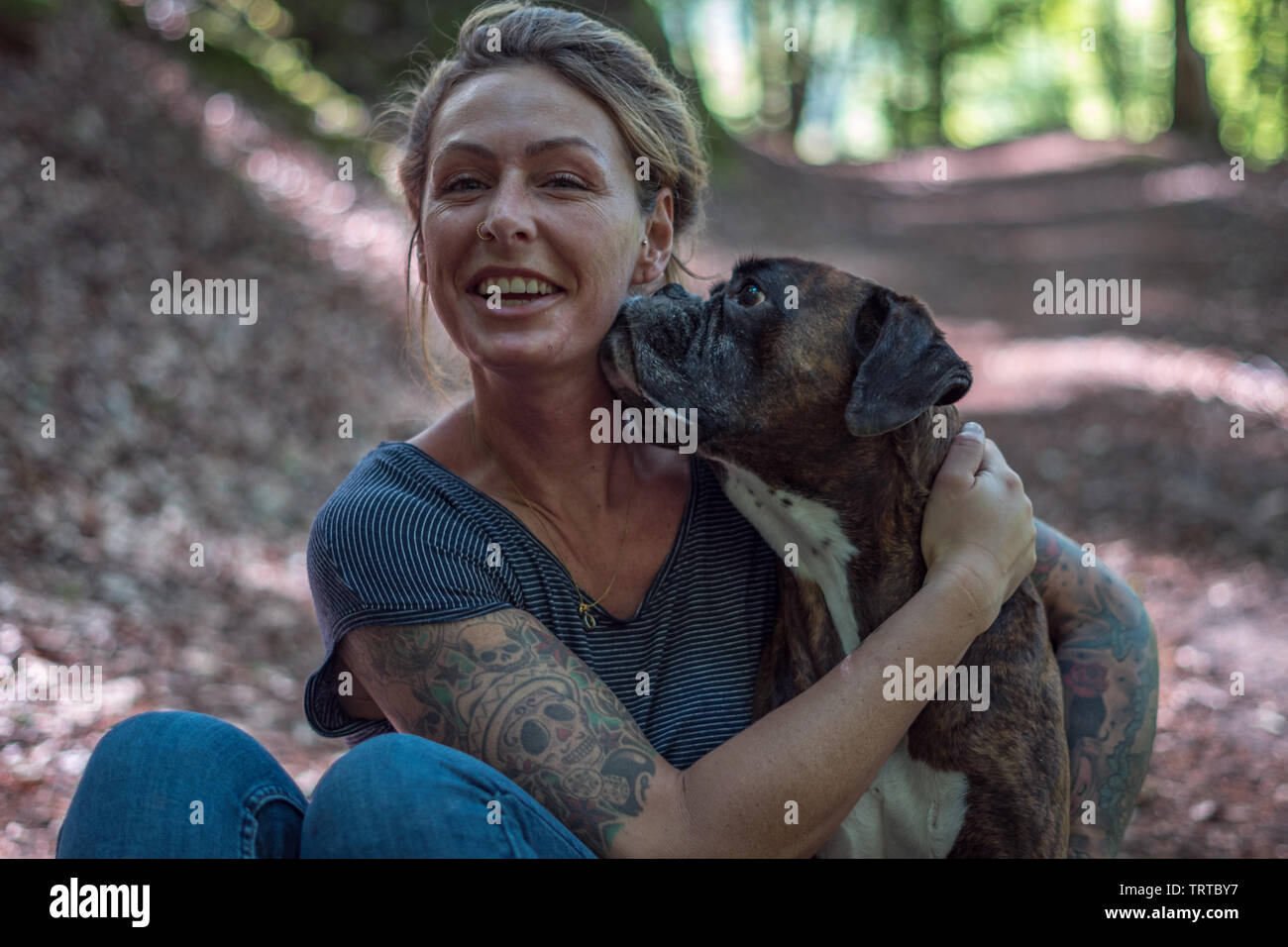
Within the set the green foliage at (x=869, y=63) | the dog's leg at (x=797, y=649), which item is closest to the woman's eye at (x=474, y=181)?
the dog's leg at (x=797, y=649)

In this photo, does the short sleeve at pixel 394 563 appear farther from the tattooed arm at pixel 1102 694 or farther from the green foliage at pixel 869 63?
the green foliage at pixel 869 63

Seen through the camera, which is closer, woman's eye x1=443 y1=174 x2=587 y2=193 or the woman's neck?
woman's eye x1=443 y1=174 x2=587 y2=193

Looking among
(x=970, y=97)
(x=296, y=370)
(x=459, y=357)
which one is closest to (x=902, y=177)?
(x=970, y=97)

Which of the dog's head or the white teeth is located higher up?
the white teeth

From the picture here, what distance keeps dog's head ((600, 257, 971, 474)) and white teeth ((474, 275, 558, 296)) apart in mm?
235

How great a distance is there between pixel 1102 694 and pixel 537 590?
1.46 m

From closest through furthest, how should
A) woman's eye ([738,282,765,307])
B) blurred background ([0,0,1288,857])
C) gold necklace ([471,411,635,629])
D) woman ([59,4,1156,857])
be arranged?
woman ([59,4,1156,857])
gold necklace ([471,411,635,629])
woman's eye ([738,282,765,307])
blurred background ([0,0,1288,857])

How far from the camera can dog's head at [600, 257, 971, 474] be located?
8.27 ft

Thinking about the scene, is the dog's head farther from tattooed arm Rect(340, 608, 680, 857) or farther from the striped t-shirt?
tattooed arm Rect(340, 608, 680, 857)

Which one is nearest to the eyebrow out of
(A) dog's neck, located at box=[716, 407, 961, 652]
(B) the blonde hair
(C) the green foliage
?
(B) the blonde hair

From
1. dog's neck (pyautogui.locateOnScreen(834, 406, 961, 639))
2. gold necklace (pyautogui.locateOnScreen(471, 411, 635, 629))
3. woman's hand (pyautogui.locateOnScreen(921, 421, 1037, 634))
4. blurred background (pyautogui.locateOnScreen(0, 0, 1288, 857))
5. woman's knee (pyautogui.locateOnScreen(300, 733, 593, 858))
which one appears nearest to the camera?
woman's knee (pyautogui.locateOnScreen(300, 733, 593, 858))

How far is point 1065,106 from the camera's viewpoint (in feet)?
147

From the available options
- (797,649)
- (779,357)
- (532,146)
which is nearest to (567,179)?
(532,146)

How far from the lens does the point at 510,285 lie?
2.46 metres
